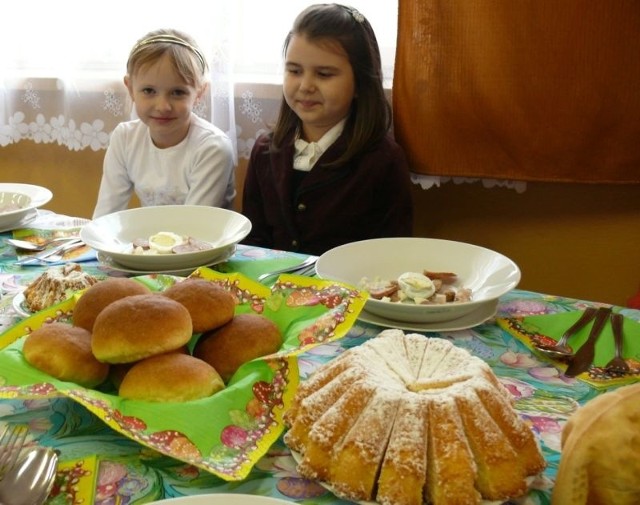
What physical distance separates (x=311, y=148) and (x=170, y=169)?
20.1 inches

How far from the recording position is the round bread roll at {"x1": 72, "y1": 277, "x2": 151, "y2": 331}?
2.65 feet

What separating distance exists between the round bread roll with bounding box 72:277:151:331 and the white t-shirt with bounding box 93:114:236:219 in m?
1.15

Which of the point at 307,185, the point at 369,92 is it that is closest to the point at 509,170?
the point at 369,92

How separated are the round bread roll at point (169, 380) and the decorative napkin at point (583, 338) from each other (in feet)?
1.54

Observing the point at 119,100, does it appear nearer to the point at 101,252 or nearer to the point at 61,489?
the point at 101,252

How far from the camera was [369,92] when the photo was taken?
181 cm

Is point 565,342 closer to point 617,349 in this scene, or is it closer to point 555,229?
point 617,349

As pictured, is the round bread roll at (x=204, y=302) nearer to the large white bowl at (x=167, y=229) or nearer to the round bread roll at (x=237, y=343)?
the round bread roll at (x=237, y=343)

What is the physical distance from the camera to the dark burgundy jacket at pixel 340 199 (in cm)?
177

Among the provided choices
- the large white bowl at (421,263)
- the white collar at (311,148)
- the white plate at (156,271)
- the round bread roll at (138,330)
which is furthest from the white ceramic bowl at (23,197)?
the round bread roll at (138,330)

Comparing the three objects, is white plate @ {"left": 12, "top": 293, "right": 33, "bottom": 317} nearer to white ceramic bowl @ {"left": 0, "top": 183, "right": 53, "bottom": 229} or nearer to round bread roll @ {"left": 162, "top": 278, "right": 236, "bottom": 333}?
round bread roll @ {"left": 162, "top": 278, "right": 236, "bottom": 333}

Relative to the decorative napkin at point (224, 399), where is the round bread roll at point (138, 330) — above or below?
above

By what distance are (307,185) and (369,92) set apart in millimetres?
309

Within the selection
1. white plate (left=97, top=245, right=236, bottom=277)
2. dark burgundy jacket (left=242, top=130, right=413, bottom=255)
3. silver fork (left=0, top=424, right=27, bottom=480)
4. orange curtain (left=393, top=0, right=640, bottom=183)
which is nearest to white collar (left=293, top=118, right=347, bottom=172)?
dark burgundy jacket (left=242, top=130, right=413, bottom=255)
